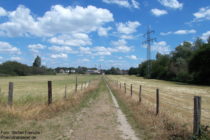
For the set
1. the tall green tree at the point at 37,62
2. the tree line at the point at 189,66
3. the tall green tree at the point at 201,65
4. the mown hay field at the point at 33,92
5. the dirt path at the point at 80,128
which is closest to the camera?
the dirt path at the point at 80,128

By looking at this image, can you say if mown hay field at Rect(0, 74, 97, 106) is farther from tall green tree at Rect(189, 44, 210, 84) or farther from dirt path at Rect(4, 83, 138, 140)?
tall green tree at Rect(189, 44, 210, 84)

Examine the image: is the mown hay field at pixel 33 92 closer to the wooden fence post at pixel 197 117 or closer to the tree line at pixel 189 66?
the wooden fence post at pixel 197 117

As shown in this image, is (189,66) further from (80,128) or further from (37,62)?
(37,62)

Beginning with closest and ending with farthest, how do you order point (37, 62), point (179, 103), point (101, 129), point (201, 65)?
point (101, 129), point (179, 103), point (201, 65), point (37, 62)

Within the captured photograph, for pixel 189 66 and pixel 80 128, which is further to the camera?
pixel 189 66

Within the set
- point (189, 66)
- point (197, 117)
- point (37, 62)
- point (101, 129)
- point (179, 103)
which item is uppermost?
point (37, 62)

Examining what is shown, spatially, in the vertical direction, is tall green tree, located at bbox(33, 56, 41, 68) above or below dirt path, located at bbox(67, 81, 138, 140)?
above

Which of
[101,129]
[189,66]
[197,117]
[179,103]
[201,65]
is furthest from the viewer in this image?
[189,66]

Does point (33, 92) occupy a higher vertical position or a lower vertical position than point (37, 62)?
lower

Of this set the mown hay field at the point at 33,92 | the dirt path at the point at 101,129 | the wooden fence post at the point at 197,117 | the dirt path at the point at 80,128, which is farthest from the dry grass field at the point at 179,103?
the mown hay field at the point at 33,92

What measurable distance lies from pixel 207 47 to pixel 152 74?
55.0 m

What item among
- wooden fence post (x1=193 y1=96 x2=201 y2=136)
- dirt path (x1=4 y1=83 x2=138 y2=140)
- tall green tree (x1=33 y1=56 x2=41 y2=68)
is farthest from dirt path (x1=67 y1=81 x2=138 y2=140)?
tall green tree (x1=33 y1=56 x2=41 y2=68)

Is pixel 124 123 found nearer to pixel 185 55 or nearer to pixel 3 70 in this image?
pixel 185 55

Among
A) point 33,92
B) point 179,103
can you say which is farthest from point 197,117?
point 33,92
